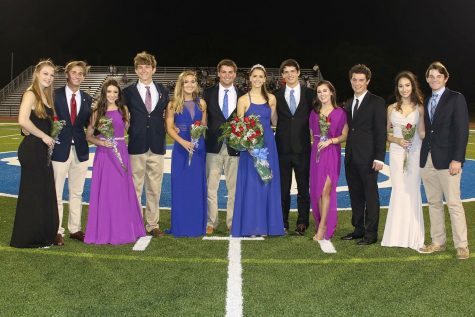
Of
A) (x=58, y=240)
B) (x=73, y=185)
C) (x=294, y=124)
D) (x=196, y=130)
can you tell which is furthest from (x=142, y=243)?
(x=294, y=124)

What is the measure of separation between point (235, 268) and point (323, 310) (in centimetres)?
131

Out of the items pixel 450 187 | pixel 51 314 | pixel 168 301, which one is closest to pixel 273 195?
pixel 450 187

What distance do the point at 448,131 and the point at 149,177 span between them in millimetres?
3457

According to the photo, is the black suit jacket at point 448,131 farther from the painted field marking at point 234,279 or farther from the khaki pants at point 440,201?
the painted field marking at point 234,279

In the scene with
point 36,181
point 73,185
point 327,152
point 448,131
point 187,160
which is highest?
point 448,131

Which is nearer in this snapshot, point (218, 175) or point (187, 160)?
point (187, 160)

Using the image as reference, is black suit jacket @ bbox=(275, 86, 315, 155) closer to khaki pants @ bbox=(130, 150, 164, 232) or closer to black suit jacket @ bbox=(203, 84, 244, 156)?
black suit jacket @ bbox=(203, 84, 244, 156)

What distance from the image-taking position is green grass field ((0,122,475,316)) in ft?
14.6

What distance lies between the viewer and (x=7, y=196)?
31.8 ft

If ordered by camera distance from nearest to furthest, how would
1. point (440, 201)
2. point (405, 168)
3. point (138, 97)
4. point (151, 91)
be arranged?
point (440, 201), point (405, 168), point (138, 97), point (151, 91)

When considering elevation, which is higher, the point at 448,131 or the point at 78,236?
the point at 448,131

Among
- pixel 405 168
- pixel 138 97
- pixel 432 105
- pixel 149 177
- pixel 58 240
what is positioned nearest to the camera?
pixel 432 105

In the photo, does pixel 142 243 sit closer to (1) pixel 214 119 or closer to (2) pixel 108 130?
(2) pixel 108 130

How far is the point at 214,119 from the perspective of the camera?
714 cm
